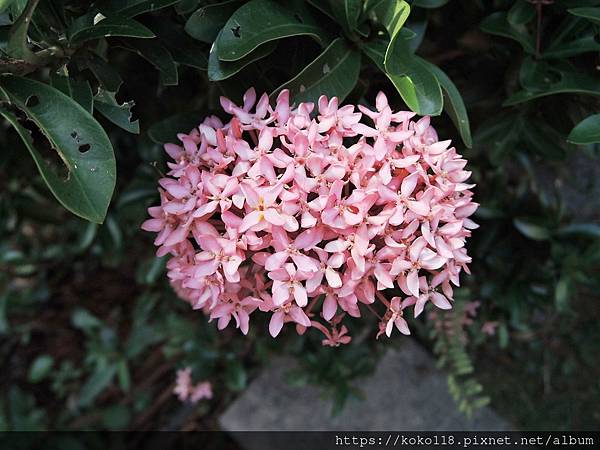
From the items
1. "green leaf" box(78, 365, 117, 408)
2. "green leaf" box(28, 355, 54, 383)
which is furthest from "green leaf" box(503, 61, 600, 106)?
"green leaf" box(28, 355, 54, 383)

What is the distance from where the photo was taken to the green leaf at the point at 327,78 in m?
0.93

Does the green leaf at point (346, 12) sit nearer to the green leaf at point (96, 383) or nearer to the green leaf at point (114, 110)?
the green leaf at point (114, 110)

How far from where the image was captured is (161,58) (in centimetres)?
98

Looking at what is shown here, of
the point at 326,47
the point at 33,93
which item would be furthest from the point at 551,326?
the point at 33,93

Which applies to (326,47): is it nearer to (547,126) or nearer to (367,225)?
(367,225)

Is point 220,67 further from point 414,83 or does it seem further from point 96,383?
point 96,383

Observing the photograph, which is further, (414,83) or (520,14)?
(520,14)

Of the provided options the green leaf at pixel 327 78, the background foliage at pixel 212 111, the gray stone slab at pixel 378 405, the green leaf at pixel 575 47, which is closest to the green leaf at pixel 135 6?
the background foliage at pixel 212 111

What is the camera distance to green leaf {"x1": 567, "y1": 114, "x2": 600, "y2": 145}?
94 cm

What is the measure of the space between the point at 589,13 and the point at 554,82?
0.50ft

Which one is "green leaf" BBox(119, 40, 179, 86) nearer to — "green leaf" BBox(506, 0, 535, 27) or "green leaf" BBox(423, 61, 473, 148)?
"green leaf" BBox(423, 61, 473, 148)

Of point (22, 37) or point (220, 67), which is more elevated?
point (22, 37)

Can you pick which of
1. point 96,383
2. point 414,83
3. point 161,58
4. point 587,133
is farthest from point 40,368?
point 587,133

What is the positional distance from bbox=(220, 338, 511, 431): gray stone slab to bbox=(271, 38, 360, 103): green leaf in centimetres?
120
